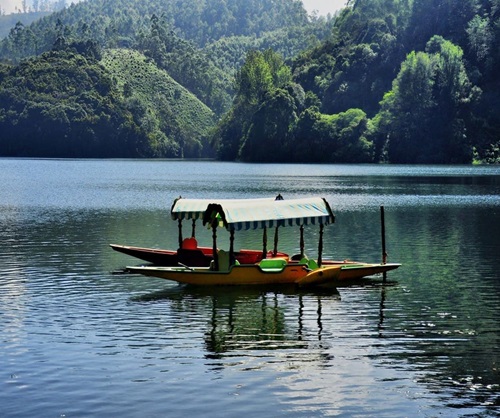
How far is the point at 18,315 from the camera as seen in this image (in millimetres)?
34438

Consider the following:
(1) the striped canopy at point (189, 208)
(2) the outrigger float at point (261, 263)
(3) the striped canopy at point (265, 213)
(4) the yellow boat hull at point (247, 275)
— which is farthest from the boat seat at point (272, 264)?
(1) the striped canopy at point (189, 208)

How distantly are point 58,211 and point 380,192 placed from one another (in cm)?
4423

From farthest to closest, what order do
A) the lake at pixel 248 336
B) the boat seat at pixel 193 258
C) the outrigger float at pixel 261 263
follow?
the boat seat at pixel 193 258 < the outrigger float at pixel 261 263 < the lake at pixel 248 336

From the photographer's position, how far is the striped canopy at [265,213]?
41.6 metres

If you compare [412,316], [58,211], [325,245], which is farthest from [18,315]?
[58,211]

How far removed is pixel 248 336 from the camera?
31094 mm

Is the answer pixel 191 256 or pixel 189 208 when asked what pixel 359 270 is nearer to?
pixel 191 256

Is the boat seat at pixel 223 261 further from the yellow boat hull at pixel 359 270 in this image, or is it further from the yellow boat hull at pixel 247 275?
the yellow boat hull at pixel 359 270

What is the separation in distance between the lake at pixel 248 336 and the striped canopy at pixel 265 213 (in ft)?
11.0

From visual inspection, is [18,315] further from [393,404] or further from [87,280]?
[393,404]

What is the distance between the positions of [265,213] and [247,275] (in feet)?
10.7

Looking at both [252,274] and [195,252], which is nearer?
[252,274]

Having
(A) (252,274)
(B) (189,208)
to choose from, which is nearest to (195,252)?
(B) (189,208)

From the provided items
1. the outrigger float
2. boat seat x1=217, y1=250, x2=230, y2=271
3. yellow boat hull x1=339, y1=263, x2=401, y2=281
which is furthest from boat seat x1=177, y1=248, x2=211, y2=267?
yellow boat hull x1=339, y1=263, x2=401, y2=281
